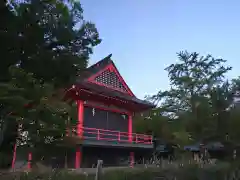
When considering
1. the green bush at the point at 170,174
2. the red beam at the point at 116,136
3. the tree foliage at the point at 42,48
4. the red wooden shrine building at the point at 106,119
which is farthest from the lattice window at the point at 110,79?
the green bush at the point at 170,174

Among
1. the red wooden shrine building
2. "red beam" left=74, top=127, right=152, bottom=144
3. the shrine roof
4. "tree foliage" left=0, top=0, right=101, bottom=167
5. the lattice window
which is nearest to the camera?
"tree foliage" left=0, top=0, right=101, bottom=167

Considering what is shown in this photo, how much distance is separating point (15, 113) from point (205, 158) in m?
8.30

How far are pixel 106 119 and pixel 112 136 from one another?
116 cm

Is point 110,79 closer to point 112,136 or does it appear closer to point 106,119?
point 106,119

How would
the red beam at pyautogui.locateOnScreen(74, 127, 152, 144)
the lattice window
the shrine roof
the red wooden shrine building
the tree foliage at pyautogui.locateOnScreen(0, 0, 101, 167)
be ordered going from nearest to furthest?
the tree foliage at pyautogui.locateOnScreen(0, 0, 101, 167) → the red wooden shrine building → the red beam at pyautogui.locateOnScreen(74, 127, 152, 144) → the shrine roof → the lattice window

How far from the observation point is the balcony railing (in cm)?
1580

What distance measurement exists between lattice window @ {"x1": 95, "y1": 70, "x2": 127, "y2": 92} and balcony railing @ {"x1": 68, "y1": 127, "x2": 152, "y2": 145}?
3.44m

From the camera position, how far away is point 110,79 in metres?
19.6

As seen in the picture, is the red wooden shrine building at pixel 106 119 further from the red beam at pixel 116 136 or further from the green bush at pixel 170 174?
the green bush at pixel 170 174

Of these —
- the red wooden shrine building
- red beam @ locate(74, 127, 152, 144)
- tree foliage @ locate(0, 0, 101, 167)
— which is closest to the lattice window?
the red wooden shrine building

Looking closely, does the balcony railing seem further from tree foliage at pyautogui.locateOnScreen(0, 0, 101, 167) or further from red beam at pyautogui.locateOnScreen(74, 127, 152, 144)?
tree foliage at pyautogui.locateOnScreen(0, 0, 101, 167)

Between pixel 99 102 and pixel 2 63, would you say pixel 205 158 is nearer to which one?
pixel 99 102

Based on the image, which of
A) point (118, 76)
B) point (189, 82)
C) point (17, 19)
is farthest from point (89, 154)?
point (189, 82)

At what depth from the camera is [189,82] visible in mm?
27828
